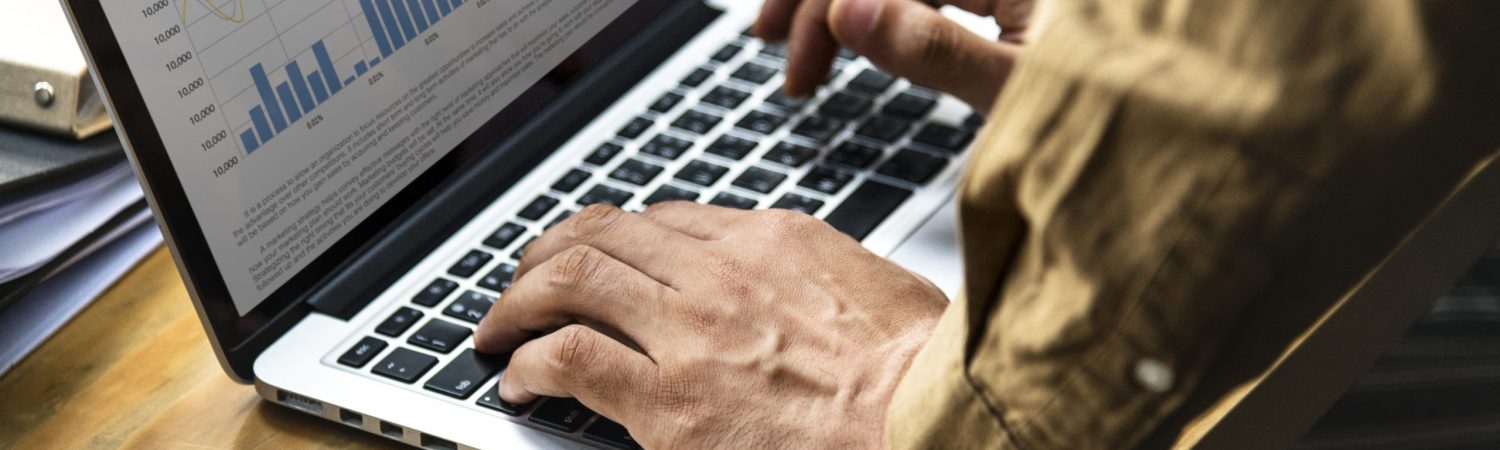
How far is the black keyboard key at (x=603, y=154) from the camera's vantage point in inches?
31.4

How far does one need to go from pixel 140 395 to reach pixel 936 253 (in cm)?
43

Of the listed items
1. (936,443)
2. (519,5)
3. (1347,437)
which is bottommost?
(1347,437)

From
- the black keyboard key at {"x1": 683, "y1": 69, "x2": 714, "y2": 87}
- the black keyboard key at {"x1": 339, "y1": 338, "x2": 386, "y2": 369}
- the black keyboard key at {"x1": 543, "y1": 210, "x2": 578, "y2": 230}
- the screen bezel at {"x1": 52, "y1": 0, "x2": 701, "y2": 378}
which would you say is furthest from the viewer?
the black keyboard key at {"x1": 683, "y1": 69, "x2": 714, "y2": 87}

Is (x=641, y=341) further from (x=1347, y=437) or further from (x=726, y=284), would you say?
(x=1347, y=437)

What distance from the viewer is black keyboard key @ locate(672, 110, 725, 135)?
0.82 m

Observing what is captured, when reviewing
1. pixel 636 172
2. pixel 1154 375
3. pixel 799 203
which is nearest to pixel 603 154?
pixel 636 172

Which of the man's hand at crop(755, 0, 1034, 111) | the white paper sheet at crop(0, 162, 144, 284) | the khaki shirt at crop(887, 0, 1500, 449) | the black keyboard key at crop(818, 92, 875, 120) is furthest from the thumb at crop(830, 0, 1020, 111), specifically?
the white paper sheet at crop(0, 162, 144, 284)

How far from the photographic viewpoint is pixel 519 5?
0.75 metres

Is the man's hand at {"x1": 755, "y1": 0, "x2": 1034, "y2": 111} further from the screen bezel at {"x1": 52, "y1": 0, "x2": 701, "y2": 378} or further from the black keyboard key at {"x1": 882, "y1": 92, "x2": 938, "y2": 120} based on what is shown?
the screen bezel at {"x1": 52, "y1": 0, "x2": 701, "y2": 378}

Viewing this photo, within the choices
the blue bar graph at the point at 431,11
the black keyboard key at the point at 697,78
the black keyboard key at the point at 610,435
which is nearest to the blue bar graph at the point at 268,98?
the blue bar graph at the point at 431,11

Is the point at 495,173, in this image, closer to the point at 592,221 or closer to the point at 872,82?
the point at 592,221

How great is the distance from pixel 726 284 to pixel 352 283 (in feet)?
0.70

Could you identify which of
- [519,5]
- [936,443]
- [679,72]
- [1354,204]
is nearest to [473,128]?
[519,5]

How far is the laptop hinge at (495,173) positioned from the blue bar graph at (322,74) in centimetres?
10
